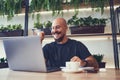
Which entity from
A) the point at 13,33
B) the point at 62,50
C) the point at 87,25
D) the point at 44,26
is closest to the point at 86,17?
the point at 87,25

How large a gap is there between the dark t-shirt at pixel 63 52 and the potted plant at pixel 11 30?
27.9 inches

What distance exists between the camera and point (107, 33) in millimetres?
2773

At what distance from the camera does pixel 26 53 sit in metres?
1.69

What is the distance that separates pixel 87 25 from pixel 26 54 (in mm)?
1273

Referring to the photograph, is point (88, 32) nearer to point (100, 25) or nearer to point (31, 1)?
point (100, 25)

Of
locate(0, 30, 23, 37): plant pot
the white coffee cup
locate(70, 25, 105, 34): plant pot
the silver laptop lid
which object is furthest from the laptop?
locate(0, 30, 23, 37): plant pot

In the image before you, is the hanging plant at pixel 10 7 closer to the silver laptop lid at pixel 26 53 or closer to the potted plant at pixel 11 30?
the potted plant at pixel 11 30

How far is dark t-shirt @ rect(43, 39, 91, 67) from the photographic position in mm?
2391

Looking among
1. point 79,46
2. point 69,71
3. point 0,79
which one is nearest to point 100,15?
point 79,46

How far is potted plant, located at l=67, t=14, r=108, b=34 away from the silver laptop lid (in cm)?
118

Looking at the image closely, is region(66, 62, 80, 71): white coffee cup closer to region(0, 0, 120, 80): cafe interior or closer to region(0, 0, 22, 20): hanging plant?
region(0, 0, 120, 80): cafe interior

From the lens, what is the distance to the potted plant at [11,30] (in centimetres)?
306

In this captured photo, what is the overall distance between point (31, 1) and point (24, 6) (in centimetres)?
20

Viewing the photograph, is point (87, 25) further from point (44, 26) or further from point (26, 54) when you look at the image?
point (26, 54)
